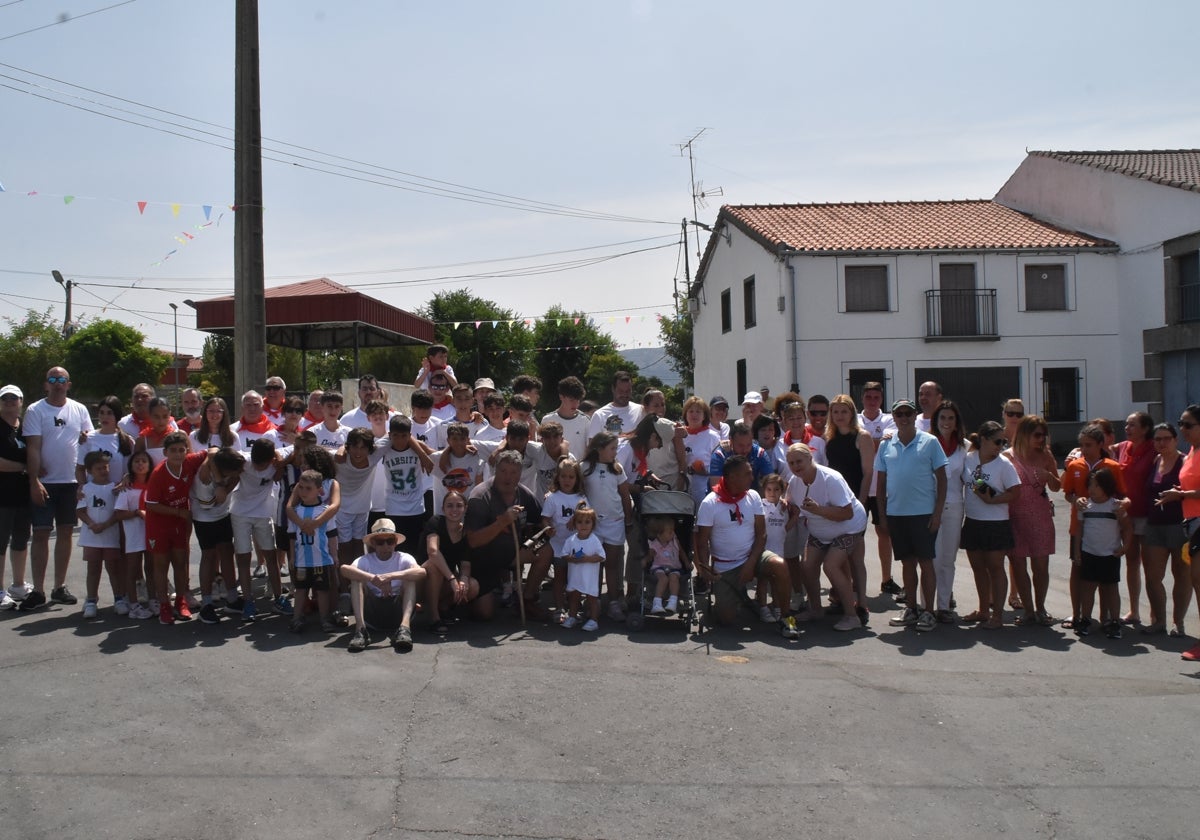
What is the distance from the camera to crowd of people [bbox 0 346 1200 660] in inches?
301

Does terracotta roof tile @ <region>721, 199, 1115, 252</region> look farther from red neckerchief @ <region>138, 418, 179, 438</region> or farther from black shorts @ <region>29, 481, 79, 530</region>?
black shorts @ <region>29, 481, 79, 530</region>

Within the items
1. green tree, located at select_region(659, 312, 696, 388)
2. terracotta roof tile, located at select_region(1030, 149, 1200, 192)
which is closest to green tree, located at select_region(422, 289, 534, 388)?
green tree, located at select_region(659, 312, 696, 388)

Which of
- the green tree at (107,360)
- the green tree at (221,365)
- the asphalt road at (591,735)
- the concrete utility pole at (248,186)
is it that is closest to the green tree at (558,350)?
the green tree at (221,365)

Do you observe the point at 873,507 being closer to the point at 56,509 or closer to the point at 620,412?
the point at 620,412

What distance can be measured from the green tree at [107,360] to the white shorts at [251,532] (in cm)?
3584

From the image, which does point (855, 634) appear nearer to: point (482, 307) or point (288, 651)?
point (288, 651)

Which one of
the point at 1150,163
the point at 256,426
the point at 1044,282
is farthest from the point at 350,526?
the point at 1150,163

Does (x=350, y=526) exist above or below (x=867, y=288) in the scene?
below

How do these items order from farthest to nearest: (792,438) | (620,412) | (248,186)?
(248,186) < (620,412) < (792,438)

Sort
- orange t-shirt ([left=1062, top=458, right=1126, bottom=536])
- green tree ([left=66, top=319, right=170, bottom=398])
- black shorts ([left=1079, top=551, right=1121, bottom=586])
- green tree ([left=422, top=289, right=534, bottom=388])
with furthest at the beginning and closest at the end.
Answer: green tree ([left=422, top=289, right=534, bottom=388]), green tree ([left=66, top=319, right=170, bottom=398]), orange t-shirt ([left=1062, top=458, right=1126, bottom=536]), black shorts ([left=1079, top=551, right=1121, bottom=586])

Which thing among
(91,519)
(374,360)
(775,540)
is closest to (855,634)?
(775,540)

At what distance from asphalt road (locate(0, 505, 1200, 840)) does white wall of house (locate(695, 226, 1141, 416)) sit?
1954 centimetres

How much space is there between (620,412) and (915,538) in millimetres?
3020

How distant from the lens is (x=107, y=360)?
40.6 m
